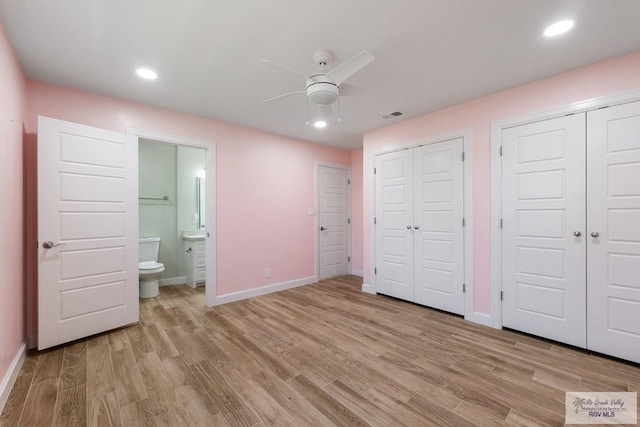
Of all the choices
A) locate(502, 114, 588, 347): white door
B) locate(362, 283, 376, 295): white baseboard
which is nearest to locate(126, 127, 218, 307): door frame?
locate(362, 283, 376, 295): white baseboard

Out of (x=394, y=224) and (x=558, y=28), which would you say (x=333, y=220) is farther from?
(x=558, y=28)

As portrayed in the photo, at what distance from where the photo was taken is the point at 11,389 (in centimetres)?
183

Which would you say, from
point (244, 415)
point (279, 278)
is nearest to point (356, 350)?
point (244, 415)

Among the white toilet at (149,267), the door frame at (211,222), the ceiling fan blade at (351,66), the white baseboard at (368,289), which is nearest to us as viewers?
the ceiling fan blade at (351,66)

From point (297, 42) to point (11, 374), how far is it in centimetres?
308

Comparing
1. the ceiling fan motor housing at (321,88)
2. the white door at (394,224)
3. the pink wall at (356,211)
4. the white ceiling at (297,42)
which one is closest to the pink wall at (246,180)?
the white ceiling at (297,42)

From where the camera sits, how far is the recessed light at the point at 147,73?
2354 mm

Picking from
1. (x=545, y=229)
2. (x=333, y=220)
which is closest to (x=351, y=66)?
(x=545, y=229)

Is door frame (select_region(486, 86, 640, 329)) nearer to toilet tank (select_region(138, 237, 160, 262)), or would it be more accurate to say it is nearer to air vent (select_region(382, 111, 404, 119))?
air vent (select_region(382, 111, 404, 119))

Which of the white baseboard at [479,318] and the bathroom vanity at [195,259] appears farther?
the bathroom vanity at [195,259]

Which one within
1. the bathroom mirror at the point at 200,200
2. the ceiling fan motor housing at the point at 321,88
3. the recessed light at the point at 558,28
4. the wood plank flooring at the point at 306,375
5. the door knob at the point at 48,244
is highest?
the recessed light at the point at 558,28

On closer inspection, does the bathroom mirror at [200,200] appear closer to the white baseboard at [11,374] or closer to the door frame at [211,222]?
the door frame at [211,222]

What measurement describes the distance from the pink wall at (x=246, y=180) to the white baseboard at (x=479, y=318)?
2447mm

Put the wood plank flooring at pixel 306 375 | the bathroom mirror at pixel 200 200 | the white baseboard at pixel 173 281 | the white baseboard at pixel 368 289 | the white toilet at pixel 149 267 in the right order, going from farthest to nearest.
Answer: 1. the bathroom mirror at pixel 200 200
2. the white baseboard at pixel 173 281
3. the white baseboard at pixel 368 289
4. the white toilet at pixel 149 267
5. the wood plank flooring at pixel 306 375
